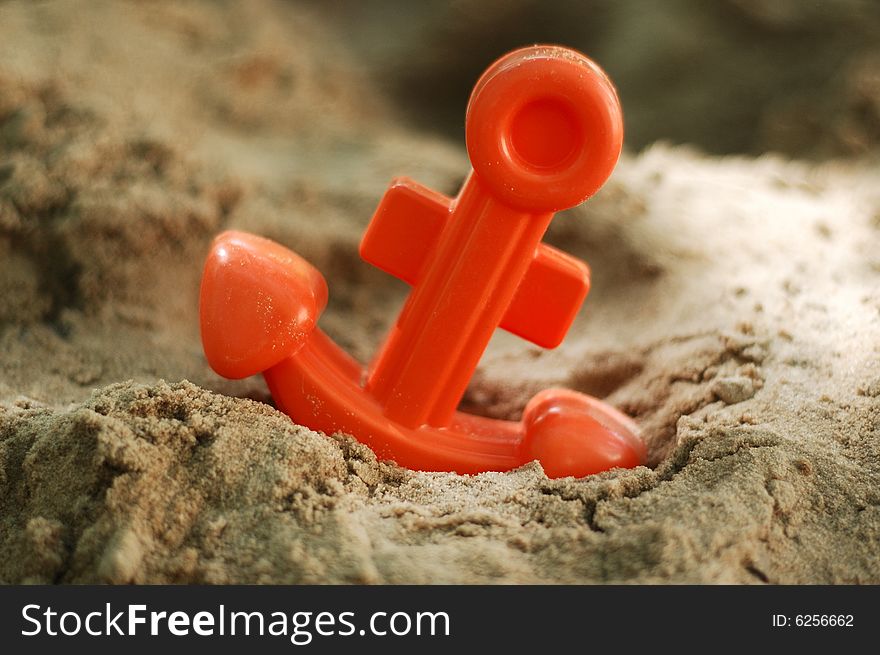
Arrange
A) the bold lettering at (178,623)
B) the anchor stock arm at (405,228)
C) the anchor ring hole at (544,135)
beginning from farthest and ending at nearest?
the anchor stock arm at (405,228) < the anchor ring hole at (544,135) < the bold lettering at (178,623)

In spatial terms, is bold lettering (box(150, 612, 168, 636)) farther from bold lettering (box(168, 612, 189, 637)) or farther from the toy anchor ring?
the toy anchor ring

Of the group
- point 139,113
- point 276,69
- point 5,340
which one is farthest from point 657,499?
point 276,69

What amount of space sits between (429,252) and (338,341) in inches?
17.0

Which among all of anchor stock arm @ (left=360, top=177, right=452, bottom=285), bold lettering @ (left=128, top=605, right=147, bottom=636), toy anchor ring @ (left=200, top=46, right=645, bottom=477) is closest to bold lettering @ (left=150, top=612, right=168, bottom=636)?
bold lettering @ (left=128, top=605, right=147, bottom=636)

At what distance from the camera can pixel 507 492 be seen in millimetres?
849

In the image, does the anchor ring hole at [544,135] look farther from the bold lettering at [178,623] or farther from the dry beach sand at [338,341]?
the bold lettering at [178,623]

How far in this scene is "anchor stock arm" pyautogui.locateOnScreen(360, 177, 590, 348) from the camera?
3.16 ft

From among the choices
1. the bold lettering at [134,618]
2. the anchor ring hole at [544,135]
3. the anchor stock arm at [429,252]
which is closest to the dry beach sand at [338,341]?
the bold lettering at [134,618]

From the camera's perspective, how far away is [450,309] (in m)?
0.94

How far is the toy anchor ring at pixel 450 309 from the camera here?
0.87m

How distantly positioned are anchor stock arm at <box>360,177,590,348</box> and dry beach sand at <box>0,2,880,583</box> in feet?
0.60

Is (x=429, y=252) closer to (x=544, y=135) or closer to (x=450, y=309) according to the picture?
(x=450, y=309)

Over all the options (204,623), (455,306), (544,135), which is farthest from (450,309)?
(204,623)

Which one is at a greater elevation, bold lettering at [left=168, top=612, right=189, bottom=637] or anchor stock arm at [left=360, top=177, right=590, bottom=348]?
anchor stock arm at [left=360, top=177, right=590, bottom=348]
